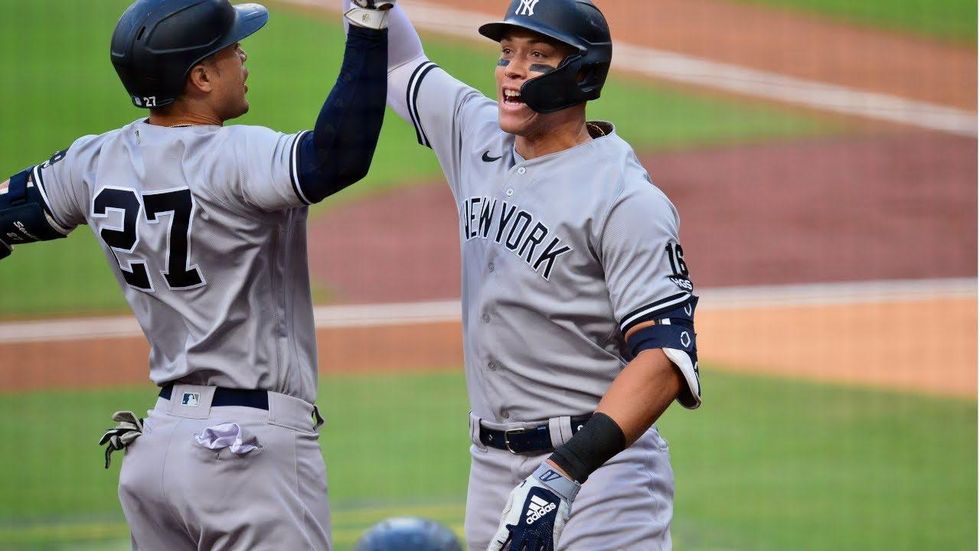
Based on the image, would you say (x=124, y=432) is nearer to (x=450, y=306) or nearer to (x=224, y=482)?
(x=224, y=482)

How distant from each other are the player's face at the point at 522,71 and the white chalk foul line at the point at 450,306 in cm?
635

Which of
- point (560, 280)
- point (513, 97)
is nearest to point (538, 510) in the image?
point (560, 280)

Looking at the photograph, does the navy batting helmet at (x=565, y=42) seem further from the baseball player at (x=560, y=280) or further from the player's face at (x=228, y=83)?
the player's face at (x=228, y=83)

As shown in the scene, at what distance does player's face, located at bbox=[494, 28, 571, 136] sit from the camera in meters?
3.18

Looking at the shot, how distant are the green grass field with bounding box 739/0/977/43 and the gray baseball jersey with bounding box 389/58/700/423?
14.2 metres

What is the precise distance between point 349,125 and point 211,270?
1.49 ft

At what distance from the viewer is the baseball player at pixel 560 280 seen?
3.01 meters

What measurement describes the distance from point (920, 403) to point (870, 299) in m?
2.08

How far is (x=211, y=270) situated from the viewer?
9.99 feet

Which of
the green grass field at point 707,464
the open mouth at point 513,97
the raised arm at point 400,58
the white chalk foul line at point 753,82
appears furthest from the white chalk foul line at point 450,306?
the open mouth at point 513,97

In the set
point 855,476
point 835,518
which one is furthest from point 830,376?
point 835,518

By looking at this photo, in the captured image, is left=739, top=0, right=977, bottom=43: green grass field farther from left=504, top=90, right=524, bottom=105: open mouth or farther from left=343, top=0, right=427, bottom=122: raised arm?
left=504, top=90, right=524, bottom=105: open mouth

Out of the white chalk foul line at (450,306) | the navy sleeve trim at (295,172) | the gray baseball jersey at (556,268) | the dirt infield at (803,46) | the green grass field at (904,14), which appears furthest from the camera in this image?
the green grass field at (904,14)

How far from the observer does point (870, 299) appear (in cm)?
1008
